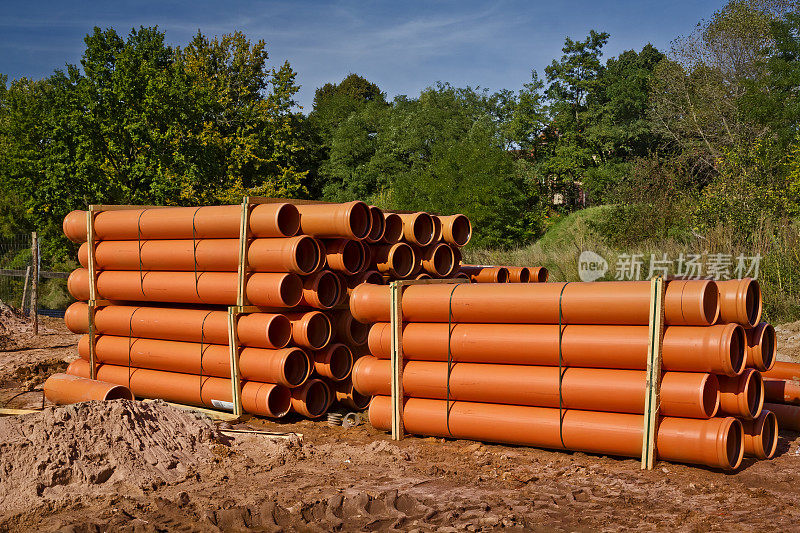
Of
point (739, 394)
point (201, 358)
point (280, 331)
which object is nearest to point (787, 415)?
point (739, 394)

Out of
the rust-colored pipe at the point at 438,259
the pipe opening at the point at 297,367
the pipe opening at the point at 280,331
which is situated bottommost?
the pipe opening at the point at 297,367

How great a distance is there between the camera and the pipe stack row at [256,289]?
9.10 m

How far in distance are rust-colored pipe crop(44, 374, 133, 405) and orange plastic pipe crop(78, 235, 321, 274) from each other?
1.85 metres

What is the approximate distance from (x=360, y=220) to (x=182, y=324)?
297 centimetres

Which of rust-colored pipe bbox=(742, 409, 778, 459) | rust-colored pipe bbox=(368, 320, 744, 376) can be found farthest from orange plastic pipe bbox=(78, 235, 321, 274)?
rust-colored pipe bbox=(742, 409, 778, 459)

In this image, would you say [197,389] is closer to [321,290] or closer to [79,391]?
[79,391]

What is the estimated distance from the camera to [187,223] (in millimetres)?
9898

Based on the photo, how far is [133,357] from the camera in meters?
10.6

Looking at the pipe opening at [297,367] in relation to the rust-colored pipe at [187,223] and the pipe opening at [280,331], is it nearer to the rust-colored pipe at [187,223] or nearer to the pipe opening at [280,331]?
the pipe opening at [280,331]

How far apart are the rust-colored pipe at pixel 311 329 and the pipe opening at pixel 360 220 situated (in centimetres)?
118

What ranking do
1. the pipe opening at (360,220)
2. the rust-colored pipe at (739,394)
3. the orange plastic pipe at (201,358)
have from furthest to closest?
the pipe opening at (360,220) → the orange plastic pipe at (201,358) → the rust-colored pipe at (739,394)

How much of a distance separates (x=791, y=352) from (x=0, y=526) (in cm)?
1295

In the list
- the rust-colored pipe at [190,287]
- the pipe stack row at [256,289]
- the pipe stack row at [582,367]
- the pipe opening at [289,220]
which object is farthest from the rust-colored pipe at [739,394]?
the pipe opening at [289,220]

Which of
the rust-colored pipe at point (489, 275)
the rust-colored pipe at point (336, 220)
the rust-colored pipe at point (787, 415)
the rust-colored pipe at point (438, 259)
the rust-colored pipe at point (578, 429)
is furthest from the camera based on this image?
the rust-colored pipe at point (489, 275)
